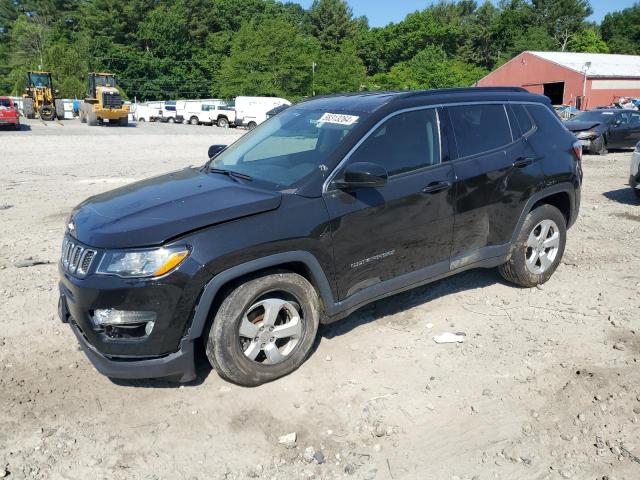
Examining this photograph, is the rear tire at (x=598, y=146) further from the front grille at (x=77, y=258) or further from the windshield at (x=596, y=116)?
the front grille at (x=77, y=258)

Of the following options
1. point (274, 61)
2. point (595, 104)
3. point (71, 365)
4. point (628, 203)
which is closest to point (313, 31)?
point (274, 61)

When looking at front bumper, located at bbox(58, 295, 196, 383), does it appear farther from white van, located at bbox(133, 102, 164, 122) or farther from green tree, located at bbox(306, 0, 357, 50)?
green tree, located at bbox(306, 0, 357, 50)

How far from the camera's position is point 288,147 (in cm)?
431

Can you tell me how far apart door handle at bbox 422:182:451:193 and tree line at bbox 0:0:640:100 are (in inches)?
1958

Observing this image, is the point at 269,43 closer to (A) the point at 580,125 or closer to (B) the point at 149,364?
(A) the point at 580,125

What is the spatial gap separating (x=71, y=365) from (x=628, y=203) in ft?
30.2

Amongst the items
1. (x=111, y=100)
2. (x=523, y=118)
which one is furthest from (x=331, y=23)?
(x=523, y=118)

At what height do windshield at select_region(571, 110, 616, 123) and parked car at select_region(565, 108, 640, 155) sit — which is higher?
windshield at select_region(571, 110, 616, 123)

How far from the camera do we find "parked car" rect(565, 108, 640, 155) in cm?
1705

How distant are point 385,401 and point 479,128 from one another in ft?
8.02

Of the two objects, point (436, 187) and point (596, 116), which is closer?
point (436, 187)

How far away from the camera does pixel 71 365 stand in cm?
393

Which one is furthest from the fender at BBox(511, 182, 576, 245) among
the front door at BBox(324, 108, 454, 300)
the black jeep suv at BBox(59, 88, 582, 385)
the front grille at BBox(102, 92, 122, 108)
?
the front grille at BBox(102, 92, 122, 108)

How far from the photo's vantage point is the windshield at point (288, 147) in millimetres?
3861
